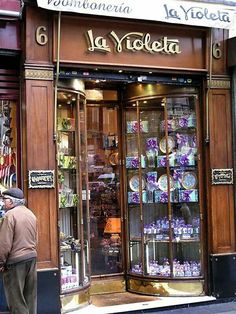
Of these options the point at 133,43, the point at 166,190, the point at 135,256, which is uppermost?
the point at 133,43

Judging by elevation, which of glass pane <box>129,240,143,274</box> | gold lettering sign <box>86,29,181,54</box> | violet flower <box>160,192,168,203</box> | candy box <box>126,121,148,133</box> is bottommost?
glass pane <box>129,240,143,274</box>

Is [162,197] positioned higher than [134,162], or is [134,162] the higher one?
[134,162]

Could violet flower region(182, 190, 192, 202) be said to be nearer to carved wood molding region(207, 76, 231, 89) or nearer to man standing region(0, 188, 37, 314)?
carved wood molding region(207, 76, 231, 89)

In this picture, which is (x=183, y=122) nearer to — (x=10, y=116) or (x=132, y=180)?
(x=132, y=180)

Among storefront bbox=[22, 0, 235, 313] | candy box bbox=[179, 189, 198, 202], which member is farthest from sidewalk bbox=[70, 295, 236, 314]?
candy box bbox=[179, 189, 198, 202]

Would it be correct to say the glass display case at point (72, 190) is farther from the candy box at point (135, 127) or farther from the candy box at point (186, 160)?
the candy box at point (186, 160)

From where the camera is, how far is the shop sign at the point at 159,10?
7.10 meters

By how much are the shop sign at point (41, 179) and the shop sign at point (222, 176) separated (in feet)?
7.93

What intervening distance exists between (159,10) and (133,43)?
570 mm

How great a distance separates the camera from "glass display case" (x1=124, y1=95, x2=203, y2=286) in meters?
8.39

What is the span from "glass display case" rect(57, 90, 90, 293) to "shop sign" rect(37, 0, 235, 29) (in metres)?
1.18

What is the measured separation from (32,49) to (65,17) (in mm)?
638

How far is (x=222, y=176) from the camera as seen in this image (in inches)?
321

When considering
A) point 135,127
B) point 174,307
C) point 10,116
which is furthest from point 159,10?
point 174,307
